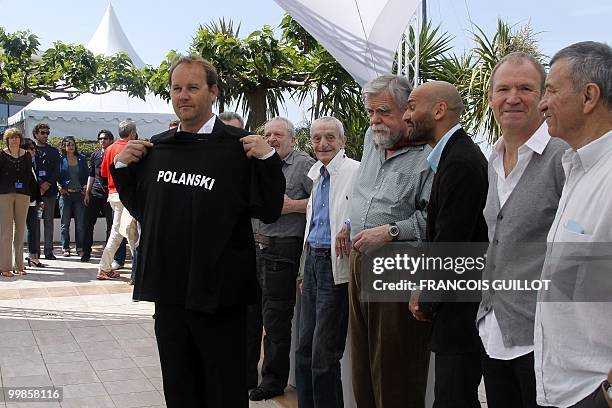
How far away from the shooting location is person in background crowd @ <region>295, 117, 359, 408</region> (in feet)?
11.1

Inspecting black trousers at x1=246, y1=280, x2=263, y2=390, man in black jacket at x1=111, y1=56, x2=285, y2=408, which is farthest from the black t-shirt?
black trousers at x1=246, y1=280, x2=263, y2=390

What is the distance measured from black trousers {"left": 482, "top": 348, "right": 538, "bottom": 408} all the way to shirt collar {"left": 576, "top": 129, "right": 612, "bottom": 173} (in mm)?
660

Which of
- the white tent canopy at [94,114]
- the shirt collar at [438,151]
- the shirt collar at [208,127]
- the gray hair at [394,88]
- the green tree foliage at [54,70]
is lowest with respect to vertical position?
the shirt collar at [438,151]

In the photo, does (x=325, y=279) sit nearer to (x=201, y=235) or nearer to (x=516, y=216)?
(x=201, y=235)

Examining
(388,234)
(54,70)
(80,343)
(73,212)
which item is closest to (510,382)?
(388,234)

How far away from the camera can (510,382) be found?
221 centimetres

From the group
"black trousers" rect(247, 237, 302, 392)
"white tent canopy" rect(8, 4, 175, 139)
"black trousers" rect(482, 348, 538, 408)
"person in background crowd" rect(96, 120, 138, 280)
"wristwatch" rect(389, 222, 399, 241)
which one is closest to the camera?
"black trousers" rect(482, 348, 538, 408)

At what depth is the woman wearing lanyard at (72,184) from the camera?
34.7 ft

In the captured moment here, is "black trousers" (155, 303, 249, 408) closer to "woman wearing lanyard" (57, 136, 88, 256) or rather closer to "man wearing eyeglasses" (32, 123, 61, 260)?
"man wearing eyeglasses" (32, 123, 61, 260)

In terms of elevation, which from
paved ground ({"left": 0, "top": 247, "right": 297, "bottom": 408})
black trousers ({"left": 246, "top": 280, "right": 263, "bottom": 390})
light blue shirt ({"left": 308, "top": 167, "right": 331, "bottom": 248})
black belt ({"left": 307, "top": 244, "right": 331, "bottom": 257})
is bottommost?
paved ground ({"left": 0, "top": 247, "right": 297, "bottom": 408})

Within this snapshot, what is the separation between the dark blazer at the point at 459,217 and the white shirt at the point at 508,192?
0.67 ft

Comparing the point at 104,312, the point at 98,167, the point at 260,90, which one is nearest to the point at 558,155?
the point at 104,312

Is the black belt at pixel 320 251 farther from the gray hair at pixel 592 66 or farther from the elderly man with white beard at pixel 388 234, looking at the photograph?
the gray hair at pixel 592 66

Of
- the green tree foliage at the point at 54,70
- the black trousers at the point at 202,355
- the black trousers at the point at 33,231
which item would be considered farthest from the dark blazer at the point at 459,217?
the green tree foliage at the point at 54,70
